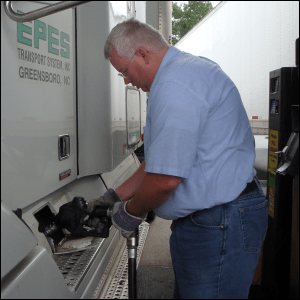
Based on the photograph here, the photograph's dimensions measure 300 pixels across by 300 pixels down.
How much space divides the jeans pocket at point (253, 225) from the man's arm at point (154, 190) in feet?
1.34

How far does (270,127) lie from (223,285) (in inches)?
67.1

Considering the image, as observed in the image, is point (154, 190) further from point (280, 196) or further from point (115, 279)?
point (280, 196)

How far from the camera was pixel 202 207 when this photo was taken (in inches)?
62.9

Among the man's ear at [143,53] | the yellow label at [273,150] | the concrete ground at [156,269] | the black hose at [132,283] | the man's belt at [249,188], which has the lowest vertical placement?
the concrete ground at [156,269]

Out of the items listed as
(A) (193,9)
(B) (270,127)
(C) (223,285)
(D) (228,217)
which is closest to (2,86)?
(A) (193,9)

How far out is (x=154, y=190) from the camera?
5.00 feet

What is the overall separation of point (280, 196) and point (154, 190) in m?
1.71

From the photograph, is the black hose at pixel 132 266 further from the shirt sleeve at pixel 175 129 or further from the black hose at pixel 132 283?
the shirt sleeve at pixel 175 129

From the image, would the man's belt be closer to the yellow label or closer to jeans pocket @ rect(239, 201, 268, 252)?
jeans pocket @ rect(239, 201, 268, 252)

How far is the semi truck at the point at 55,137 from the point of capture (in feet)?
4.29

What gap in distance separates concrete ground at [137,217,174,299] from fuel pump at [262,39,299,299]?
0.87 m

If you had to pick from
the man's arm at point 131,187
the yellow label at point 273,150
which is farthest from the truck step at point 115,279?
the yellow label at point 273,150

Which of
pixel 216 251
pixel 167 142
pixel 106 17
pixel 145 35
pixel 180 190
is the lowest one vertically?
pixel 216 251

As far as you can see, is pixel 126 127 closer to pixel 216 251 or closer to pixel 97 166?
pixel 97 166
